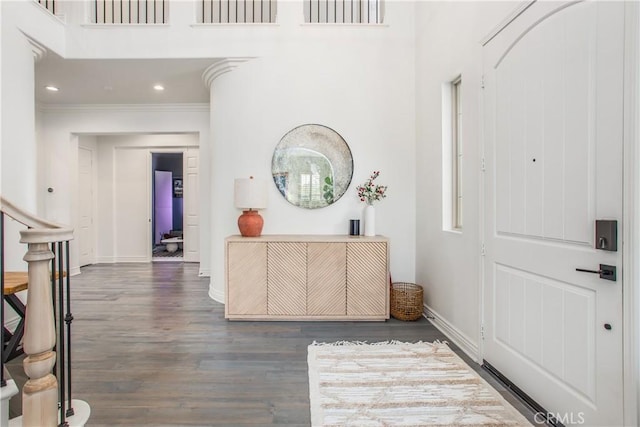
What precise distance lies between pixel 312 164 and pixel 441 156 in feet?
4.72

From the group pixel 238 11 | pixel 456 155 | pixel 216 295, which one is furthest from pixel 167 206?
pixel 456 155

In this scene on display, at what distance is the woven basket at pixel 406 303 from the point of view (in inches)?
124

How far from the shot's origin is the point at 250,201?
3.29 m

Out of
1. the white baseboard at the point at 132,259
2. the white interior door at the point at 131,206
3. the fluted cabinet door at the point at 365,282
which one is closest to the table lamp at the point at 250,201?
the fluted cabinet door at the point at 365,282

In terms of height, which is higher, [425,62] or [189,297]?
[425,62]

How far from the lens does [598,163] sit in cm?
143

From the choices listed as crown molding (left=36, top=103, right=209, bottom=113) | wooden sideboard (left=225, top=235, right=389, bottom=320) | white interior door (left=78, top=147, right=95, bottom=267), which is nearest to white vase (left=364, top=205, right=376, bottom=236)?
wooden sideboard (left=225, top=235, right=389, bottom=320)

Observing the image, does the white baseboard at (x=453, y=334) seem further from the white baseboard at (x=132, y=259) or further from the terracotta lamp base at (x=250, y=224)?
the white baseboard at (x=132, y=259)

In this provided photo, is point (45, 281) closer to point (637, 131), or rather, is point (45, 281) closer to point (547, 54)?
point (637, 131)

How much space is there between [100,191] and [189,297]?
3.78 meters

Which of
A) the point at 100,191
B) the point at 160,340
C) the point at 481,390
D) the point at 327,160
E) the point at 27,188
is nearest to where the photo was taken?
the point at 481,390

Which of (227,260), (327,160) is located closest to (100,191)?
(227,260)

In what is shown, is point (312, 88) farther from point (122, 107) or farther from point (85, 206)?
point (85, 206)

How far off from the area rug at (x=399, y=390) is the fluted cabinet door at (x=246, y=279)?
0.86m
